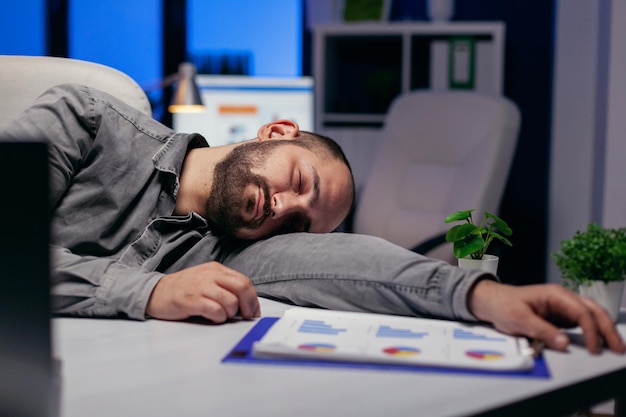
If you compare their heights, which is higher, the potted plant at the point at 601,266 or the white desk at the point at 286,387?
the potted plant at the point at 601,266

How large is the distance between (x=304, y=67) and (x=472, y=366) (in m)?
3.93

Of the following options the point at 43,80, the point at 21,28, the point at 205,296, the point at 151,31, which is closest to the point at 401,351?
the point at 205,296

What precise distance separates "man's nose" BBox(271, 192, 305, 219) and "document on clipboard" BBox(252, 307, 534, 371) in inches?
14.5

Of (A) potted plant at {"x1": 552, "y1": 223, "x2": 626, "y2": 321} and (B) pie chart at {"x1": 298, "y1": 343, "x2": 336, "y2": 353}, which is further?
(A) potted plant at {"x1": 552, "y1": 223, "x2": 626, "y2": 321}

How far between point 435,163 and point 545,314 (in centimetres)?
209

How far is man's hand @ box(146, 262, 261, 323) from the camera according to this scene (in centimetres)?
86

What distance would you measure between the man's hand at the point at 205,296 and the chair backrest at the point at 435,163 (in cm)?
166

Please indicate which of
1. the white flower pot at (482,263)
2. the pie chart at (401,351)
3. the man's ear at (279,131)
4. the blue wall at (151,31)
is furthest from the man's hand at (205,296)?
the blue wall at (151,31)

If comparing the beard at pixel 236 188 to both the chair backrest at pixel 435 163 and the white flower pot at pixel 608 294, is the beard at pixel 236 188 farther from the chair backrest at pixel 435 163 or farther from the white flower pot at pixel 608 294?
the chair backrest at pixel 435 163

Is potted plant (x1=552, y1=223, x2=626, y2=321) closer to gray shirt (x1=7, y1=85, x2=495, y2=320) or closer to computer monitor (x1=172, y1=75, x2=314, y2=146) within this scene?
gray shirt (x1=7, y1=85, x2=495, y2=320)

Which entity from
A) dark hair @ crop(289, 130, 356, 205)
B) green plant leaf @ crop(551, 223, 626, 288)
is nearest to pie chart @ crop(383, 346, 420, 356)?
green plant leaf @ crop(551, 223, 626, 288)

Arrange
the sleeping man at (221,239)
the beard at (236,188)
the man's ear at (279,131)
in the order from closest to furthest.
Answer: the sleeping man at (221,239) < the beard at (236,188) < the man's ear at (279,131)

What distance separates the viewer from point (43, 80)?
1490 mm

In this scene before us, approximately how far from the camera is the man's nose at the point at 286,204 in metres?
1.24
